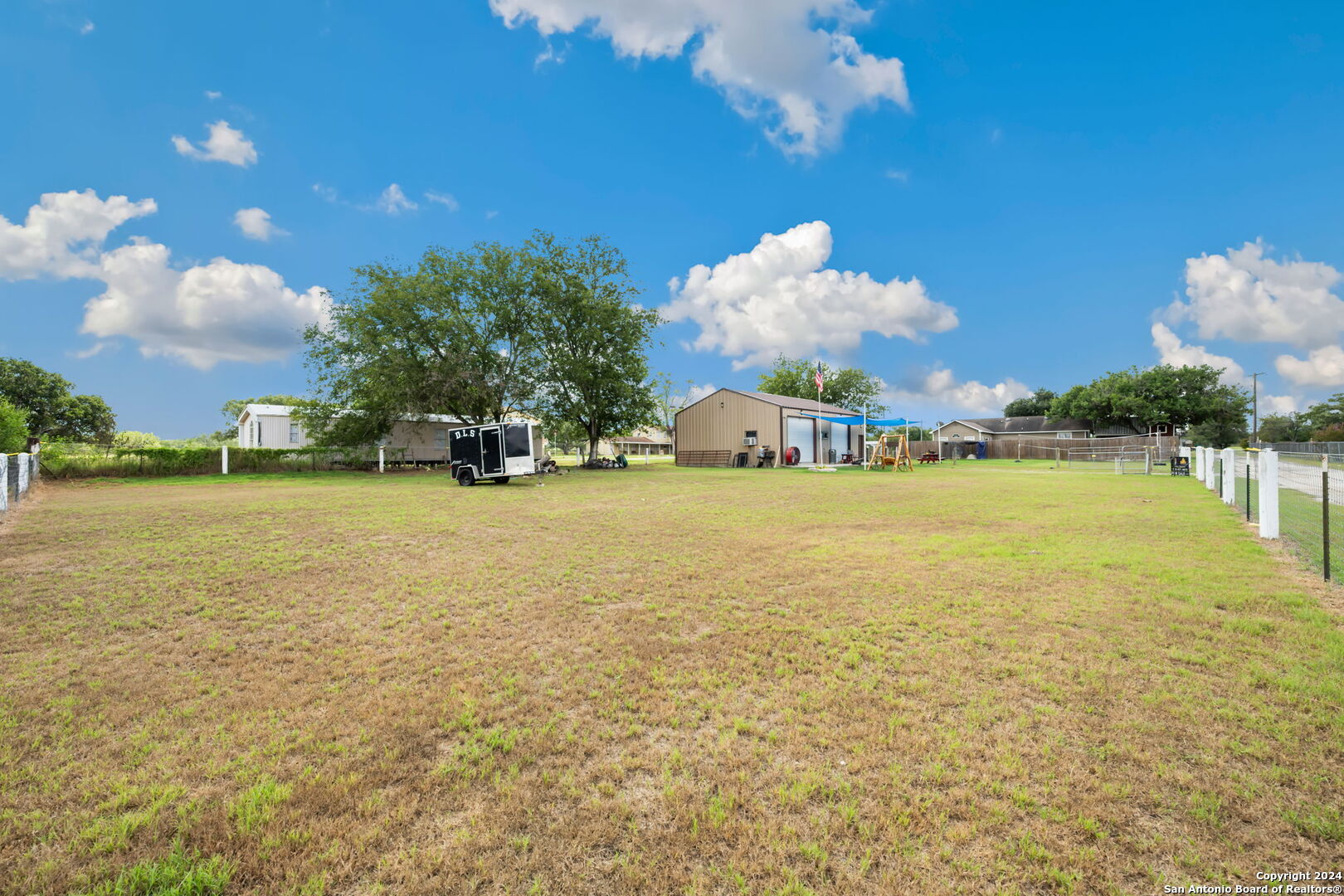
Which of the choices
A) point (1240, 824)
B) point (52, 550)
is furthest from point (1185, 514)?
point (52, 550)

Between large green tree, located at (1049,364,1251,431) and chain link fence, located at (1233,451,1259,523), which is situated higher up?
large green tree, located at (1049,364,1251,431)

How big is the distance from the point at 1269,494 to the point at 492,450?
1775 cm

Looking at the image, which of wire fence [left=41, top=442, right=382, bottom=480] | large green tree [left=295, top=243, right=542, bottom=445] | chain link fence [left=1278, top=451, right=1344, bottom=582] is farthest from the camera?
large green tree [left=295, top=243, right=542, bottom=445]

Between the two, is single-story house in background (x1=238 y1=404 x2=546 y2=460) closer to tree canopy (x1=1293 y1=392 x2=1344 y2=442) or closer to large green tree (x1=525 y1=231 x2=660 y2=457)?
large green tree (x1=525 y1=231 x2=660 y2=457)

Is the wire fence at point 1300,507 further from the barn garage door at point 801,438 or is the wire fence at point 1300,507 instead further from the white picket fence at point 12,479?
the white picket fence at point 12,479

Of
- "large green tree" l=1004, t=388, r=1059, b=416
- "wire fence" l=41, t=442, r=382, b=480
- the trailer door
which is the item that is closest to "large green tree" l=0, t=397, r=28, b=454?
"wire fence" l=41, t=442, r=382, b=480

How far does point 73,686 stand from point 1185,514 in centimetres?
1480

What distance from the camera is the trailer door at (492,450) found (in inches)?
719

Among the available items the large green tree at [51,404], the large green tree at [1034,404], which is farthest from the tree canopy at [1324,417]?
the large green tree at [51,404]

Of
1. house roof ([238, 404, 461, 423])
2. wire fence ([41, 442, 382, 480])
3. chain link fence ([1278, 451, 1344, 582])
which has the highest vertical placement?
house roof ([238, 404, 461, 423])

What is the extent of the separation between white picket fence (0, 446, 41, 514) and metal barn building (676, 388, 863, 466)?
26.0m

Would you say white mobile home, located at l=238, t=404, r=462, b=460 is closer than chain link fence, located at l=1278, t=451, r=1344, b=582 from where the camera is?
No

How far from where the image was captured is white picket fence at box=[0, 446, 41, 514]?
10.5 meters

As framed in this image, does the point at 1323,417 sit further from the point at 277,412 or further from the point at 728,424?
the point at 277,412
